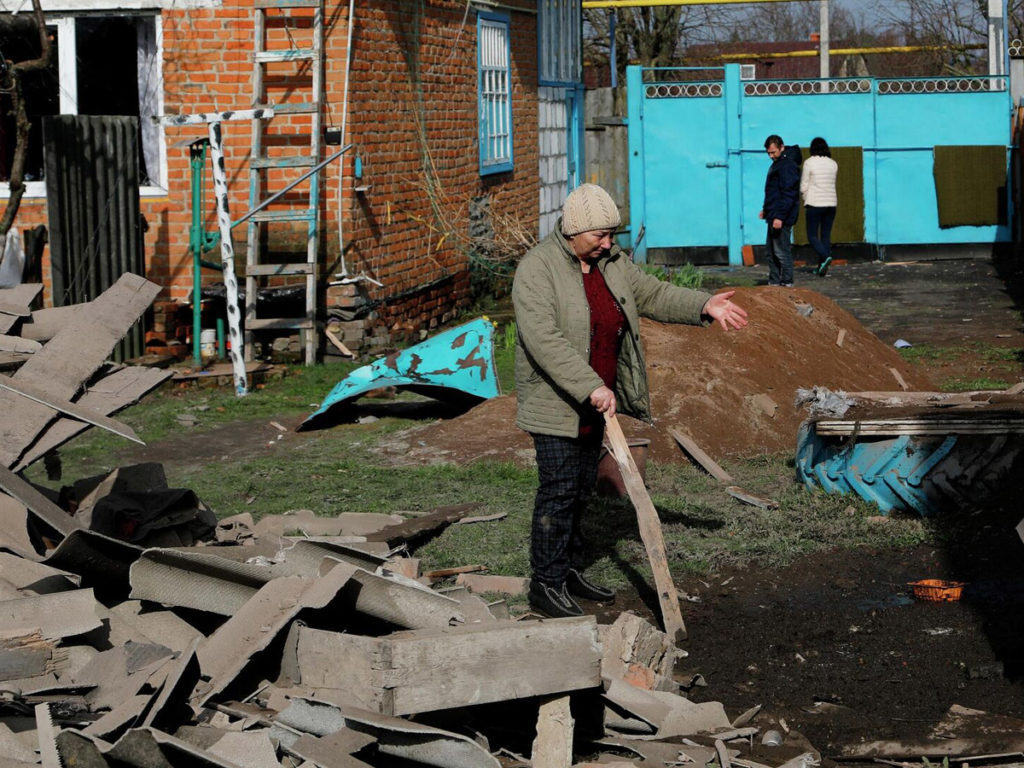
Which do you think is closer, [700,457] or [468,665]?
[468,665]

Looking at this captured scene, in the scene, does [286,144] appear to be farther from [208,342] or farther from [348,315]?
[208,342]

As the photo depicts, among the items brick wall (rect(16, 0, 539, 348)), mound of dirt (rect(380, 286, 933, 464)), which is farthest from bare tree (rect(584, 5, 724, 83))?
mound of dirt (rect(380, 286, 933, 464))

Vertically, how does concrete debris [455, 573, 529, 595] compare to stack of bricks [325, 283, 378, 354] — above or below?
below

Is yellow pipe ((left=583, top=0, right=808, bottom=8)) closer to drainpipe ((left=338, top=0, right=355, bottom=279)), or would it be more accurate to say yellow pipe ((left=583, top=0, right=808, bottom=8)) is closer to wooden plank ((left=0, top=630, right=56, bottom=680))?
drainpipe ((left=338, top=0, right=355, bottom=279))

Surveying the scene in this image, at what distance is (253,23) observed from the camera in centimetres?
1233

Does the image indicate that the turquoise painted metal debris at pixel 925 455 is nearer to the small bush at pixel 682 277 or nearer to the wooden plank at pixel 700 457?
the wooden plank at pixel 700 457

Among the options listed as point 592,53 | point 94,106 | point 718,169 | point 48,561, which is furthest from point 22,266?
point 592,53

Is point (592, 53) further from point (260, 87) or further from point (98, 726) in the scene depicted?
point (98, 726)

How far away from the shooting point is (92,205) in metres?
12.1

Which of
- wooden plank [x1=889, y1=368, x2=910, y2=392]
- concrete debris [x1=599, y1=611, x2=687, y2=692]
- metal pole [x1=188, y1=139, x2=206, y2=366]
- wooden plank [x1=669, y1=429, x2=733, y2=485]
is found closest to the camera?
concrete debris [x1=599, y1=611, x2=687, y2=692]

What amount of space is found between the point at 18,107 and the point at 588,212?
25.3 feet

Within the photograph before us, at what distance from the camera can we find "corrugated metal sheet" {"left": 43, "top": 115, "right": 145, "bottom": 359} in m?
11.9

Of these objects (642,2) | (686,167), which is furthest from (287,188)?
(642,2)

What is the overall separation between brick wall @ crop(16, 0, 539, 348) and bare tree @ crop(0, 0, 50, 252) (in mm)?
799
